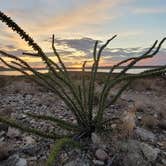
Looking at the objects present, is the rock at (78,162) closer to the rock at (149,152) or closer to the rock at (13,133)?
the rock at (149,152)

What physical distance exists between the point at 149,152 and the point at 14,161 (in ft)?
7.67

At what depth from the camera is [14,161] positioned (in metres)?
6.00

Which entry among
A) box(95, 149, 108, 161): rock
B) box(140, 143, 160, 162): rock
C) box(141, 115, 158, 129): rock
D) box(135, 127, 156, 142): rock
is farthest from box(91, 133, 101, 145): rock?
box(141, 115, 158, 129): rock

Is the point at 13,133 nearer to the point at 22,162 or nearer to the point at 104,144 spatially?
the point at 22,162

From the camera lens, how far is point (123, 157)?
18.8 ft

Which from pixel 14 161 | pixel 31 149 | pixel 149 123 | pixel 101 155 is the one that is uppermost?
pixel 149 123

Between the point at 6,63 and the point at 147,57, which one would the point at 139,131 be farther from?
the point at 6,63

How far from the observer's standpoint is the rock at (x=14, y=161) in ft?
19.3

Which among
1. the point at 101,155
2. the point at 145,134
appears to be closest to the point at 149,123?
the point at 145,134

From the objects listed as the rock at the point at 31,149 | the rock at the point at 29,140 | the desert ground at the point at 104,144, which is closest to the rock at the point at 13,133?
the desert ground at the point at 104,144

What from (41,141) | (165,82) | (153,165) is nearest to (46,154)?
(41,141)

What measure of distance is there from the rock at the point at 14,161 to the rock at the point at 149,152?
6.73 ft

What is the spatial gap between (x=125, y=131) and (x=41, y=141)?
1598mm

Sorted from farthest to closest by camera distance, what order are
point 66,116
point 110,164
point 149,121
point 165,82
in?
1. point 165,82
2. point 66,116
3. point 149,121
4. point 110,164
